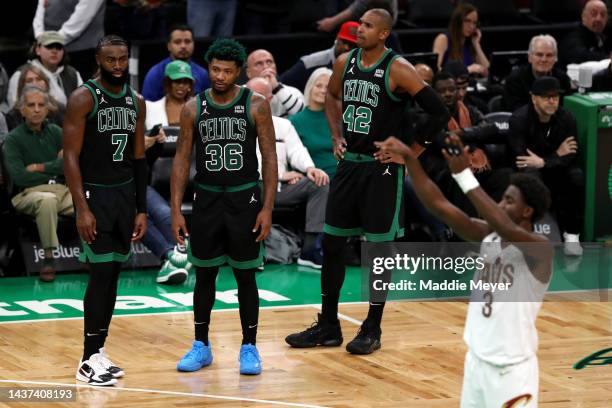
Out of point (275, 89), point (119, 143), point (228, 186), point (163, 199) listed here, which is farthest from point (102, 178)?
point (275, 89)

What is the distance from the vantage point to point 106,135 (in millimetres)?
7453

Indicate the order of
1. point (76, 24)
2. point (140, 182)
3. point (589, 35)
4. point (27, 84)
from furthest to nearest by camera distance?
point (589, 35) < point (76, 24) < point (27, 84) < point (140, 182)

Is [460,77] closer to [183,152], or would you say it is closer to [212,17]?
[212,17]

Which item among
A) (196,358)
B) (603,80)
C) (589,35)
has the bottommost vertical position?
(196,358)

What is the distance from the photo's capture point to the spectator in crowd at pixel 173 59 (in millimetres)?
11531

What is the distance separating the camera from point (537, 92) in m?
11.1

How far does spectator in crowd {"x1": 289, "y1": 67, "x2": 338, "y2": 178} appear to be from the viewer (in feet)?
37.1

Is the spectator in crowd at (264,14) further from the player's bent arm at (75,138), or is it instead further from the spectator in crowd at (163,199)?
the player's bent arm at (75,138)

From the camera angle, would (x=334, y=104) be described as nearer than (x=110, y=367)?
No

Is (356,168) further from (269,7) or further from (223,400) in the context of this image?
(269,7)

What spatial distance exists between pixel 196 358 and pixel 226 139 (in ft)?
4.36

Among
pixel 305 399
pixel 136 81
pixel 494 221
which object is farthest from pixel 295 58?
pixel 494 221

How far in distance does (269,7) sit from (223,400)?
7088mm

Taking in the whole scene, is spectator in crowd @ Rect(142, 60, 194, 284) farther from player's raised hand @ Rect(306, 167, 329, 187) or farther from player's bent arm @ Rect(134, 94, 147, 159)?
player's bent arm @ Rect(134, 94, 147, 159)
